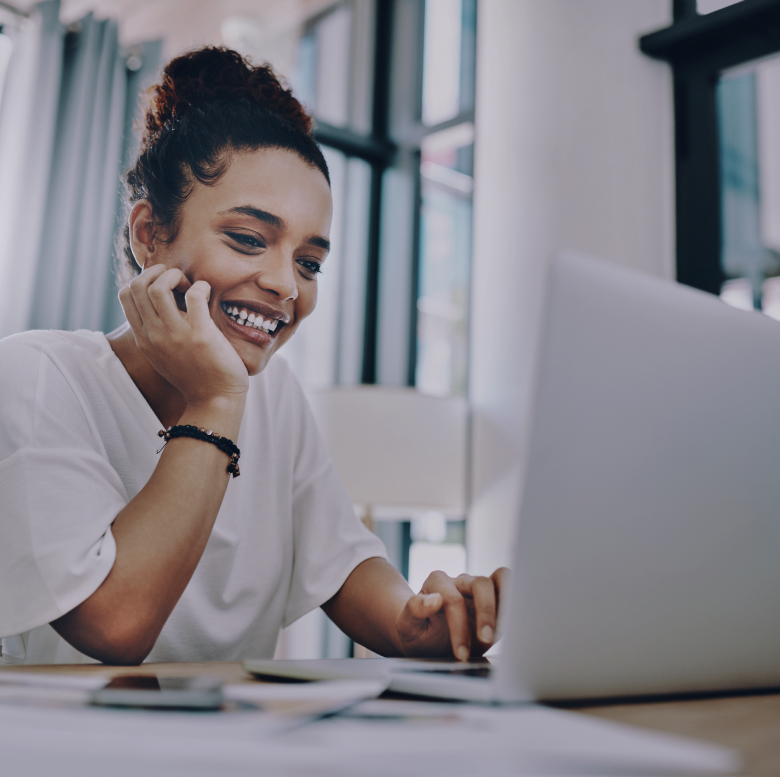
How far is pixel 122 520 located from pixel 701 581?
0.53m

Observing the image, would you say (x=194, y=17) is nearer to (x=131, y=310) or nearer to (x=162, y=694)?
(x=131, y=310)

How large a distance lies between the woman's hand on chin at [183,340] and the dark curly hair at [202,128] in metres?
0.15

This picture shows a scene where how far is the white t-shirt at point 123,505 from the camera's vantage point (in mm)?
702

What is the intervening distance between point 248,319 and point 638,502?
81 centimetres

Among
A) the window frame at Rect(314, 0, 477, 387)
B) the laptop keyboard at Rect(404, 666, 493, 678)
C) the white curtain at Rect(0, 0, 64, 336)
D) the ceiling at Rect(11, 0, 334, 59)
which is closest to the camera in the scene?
the laptop keyboard at Rect(404, 666, 493, 678)

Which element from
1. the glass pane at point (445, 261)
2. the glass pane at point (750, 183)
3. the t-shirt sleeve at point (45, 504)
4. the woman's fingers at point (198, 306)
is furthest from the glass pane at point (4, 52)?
the glass pane at point (750, 183)

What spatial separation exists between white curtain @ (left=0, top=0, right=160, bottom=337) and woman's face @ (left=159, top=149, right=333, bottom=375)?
5.30 feet

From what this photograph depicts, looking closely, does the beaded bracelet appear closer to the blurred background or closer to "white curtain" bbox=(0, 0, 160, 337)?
the blurred background

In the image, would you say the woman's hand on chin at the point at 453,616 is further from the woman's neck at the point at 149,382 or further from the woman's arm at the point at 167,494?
the woman's neck at the point at 149,382

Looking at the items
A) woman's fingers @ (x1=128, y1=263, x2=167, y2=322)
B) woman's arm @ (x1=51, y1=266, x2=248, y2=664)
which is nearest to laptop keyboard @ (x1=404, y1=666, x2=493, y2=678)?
woman's arm @ (x1=51, y1=266, x2=248, y2=664)

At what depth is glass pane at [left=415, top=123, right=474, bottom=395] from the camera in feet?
11.0

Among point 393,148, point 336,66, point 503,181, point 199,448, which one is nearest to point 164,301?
point 199,448

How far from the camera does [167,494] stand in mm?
760

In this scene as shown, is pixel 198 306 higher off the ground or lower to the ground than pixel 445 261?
lower
